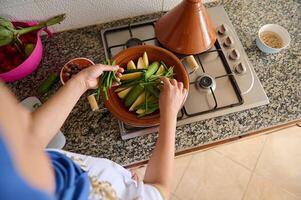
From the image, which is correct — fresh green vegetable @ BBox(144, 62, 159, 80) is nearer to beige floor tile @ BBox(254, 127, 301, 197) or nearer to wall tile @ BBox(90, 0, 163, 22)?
wall tile @ BBox(90, 0, 163, 22)

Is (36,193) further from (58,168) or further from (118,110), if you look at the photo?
(118,110)

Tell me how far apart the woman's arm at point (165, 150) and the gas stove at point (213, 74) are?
9 centimetres

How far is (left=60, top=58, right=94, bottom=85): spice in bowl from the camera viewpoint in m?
0.86

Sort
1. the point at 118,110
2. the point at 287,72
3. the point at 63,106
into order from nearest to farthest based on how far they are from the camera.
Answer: the point at 63,106, the point at 118,110, the point at 287,72

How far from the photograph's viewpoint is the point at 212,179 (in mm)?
1484

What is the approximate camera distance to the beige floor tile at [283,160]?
1474 millimetres

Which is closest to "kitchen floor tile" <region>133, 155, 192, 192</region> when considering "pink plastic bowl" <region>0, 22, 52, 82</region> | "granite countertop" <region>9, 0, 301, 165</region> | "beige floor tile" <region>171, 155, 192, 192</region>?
"beige floor tile" <region>171, 155, 192, 192</region>

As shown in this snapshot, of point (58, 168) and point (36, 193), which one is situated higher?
point (36, 193)

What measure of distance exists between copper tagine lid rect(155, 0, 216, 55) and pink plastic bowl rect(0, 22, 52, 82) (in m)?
0.34

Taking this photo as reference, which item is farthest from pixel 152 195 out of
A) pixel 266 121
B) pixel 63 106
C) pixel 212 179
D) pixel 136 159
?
pixel 212 179

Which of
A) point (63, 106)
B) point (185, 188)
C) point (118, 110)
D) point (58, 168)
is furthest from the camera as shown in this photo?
point (185, 188)

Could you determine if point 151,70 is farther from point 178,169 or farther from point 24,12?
point 178,169

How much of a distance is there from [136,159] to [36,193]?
53 cm

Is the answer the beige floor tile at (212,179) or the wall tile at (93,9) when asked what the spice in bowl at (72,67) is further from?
the beige floor tile at (212,179)
